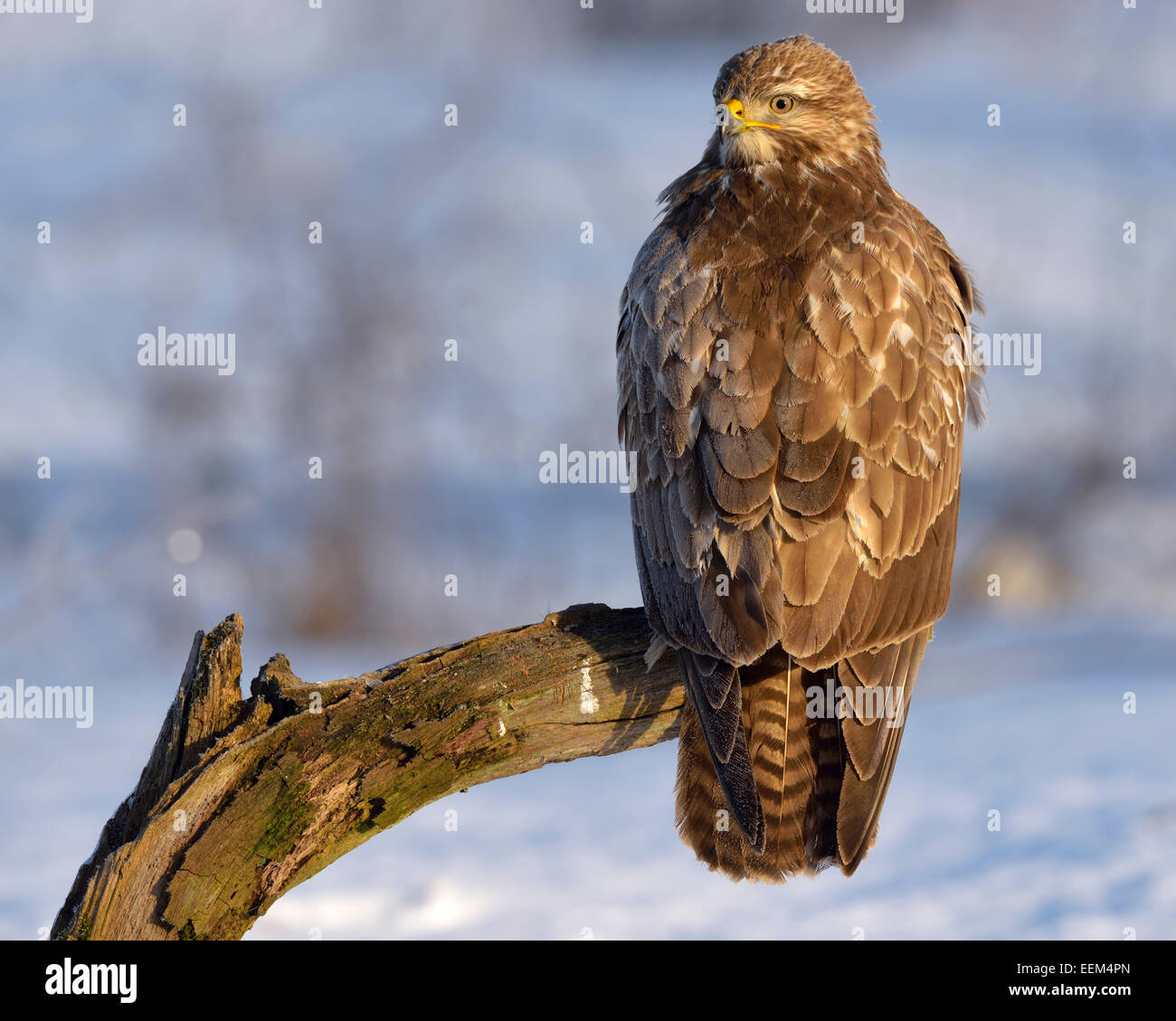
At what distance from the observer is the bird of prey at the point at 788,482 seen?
581 centimetres

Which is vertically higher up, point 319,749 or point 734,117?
point 734,117

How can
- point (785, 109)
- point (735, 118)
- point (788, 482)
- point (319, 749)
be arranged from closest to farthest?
point (788, 482), point (319, 749), point (735, 118), point (785, 109)

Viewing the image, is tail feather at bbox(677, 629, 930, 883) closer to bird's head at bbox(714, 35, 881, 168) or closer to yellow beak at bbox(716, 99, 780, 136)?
bird's head at bbox(714, 35, 881, 168)

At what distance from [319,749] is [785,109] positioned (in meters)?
4.71

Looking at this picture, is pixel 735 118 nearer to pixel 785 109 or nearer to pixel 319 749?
pixel 785 109

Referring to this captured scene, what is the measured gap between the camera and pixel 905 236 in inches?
267

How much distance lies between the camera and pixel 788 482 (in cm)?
586

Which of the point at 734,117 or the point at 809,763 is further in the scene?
the point at 734,117

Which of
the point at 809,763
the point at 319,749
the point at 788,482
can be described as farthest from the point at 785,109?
the point at 319,749

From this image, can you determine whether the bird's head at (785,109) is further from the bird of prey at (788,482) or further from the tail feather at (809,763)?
the tail feather at (809,763)

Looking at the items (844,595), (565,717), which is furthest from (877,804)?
(565,717)

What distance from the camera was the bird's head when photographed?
23.1 feet

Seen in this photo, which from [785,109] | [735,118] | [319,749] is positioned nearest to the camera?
[319,749]

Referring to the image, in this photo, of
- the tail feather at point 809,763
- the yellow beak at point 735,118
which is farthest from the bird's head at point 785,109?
the tail feather at point 809,763
